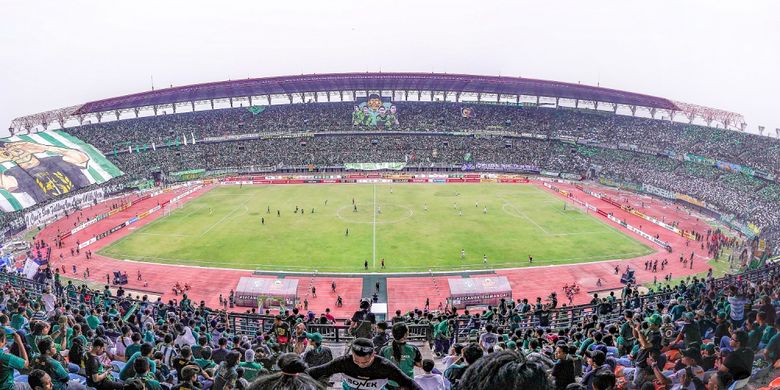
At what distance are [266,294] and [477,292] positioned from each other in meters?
15.2

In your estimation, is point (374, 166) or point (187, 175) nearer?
point (187, 175)

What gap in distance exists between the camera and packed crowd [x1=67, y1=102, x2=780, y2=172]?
86.1 meters

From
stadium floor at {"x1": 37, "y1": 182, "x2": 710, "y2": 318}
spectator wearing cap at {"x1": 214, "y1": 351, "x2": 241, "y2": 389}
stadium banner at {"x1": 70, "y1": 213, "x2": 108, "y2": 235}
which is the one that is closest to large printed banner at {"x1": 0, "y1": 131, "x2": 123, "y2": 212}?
stadium banner at {"x1": 70, "y1": 213, "x2": 108, "y2": 235}

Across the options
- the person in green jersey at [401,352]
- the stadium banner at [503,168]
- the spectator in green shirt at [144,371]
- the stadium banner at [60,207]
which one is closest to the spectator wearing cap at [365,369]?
the person in green jersey at [401,352]

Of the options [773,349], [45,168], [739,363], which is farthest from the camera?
[45,168]

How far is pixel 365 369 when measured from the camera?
5203 millimetres

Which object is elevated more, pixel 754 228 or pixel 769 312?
pixel 769 312

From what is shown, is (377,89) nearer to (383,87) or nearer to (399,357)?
(383,87)

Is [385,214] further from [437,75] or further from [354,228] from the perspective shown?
[437,75]

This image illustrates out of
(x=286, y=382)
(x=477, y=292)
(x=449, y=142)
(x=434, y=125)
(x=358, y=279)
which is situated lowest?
(x=358, y=279)

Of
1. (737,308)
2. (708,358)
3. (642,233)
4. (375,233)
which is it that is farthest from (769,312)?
(642,233)

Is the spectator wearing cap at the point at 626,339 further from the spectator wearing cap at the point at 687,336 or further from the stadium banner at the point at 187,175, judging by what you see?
the stadium banner at the point at 187,175

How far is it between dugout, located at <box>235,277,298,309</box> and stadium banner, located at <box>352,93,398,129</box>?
2810 inches

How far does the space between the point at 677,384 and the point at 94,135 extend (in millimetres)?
101720
